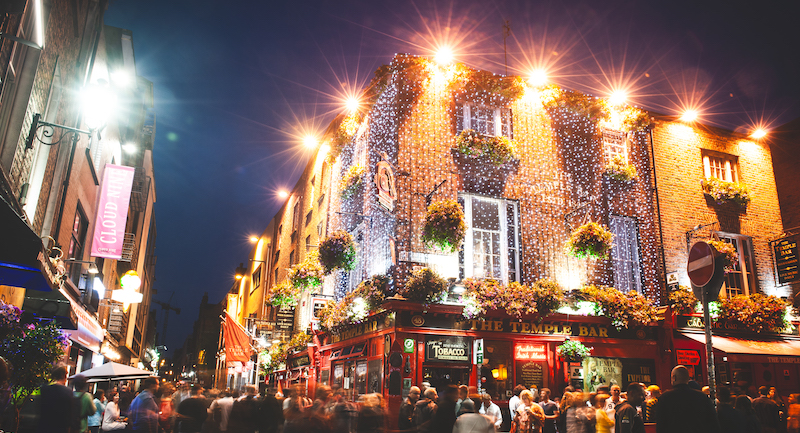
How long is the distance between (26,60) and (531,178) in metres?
12.6

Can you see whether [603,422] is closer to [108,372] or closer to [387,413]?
[387,413]

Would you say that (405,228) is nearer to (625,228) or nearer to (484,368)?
(484,368)

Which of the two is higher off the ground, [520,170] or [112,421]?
[520,170]

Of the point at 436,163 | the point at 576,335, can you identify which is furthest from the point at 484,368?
the point at 436,163

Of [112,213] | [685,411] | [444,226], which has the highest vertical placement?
[112,213]

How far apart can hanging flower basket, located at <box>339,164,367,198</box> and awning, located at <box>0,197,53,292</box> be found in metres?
10.4

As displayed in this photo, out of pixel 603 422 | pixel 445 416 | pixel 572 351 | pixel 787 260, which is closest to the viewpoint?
pixel 445 416

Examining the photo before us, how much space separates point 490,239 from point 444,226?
8.43ft

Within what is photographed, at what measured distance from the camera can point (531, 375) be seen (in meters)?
15.1

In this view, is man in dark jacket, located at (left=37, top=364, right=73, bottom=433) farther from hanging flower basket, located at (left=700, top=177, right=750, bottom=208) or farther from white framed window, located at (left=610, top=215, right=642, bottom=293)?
hanging flower basket, located at (left=700, top=177, right=750, bottom=208)

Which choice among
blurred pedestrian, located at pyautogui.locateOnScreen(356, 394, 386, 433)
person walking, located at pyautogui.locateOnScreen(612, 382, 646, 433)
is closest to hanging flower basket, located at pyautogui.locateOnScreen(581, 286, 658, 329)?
person walking, located at pyautogui.locateOnScreen(612, 382, 646, 433)

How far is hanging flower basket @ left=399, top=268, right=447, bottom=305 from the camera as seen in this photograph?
513 inches

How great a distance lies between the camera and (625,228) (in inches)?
657

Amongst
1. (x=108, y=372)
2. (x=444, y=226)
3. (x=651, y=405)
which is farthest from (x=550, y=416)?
(x=108, y=372)
